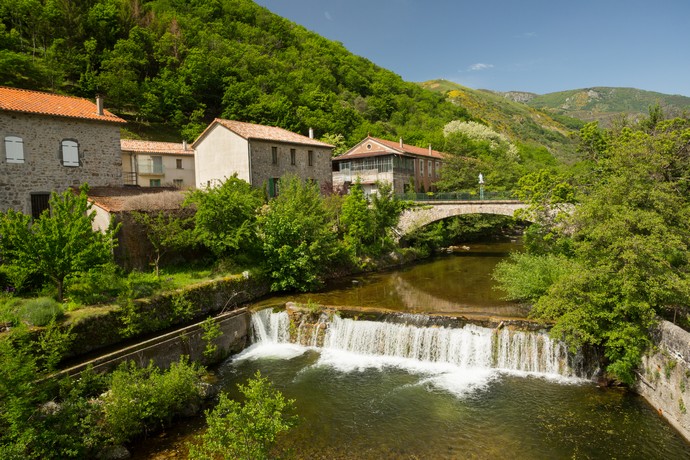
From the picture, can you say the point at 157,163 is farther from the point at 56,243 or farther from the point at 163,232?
the point at 56,243

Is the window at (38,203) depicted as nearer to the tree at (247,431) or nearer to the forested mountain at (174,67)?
the tree at (247,431)

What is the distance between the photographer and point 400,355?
1684 centimetres

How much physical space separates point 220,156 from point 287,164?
583 cm

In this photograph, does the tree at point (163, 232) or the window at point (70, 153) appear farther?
the window at point (70, 153)

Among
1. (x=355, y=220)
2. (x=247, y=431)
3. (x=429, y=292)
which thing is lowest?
(x=429, y=292)

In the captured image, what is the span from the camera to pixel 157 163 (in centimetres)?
3894

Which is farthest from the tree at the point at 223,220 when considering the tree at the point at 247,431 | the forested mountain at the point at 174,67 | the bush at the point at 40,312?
the forested mountain at the point at 174,67

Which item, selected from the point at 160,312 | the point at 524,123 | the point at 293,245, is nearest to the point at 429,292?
the point at 293,245

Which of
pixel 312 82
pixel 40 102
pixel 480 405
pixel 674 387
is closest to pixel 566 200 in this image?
pixel 674 387

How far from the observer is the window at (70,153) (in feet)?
73.3

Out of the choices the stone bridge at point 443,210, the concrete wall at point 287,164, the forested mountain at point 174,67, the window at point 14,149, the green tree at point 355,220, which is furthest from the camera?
the forested mountain at point 174,67

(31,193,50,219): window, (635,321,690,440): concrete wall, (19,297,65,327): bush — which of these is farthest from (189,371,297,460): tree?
(31,193,50,219): window

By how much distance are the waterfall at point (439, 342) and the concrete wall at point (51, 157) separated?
542 inches

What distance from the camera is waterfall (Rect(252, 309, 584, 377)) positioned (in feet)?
49.0
